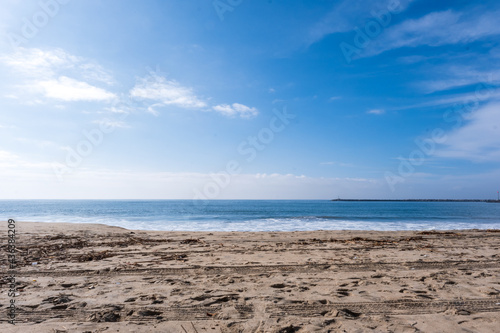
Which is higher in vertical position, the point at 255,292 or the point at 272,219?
the point at 255,292

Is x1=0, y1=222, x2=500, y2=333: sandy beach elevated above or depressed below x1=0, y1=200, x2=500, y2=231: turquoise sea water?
above

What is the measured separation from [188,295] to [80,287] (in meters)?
2.22

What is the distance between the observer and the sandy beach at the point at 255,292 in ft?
12.1

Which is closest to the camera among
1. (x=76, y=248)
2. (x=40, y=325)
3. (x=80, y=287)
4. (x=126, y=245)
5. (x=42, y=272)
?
(x=40, y=325)

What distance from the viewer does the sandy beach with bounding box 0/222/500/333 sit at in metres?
3.68

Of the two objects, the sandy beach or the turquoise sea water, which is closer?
the sandy beach

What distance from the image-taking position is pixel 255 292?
4.84m

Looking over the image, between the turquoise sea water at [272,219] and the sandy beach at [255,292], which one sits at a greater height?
the sandy beach at [255,292]

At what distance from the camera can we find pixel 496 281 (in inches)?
215

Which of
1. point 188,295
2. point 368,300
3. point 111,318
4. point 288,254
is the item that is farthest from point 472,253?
point 111,318

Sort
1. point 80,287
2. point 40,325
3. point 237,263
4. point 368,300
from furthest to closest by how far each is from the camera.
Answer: point 237,263 < point 80,287 < point 368,300 < point 40,325

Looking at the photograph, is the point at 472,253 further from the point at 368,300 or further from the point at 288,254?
the point at 368,300

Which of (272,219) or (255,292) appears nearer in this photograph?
(255,292)

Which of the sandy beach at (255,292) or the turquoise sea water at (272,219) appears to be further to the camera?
the turquoise sea water at (272,219)
